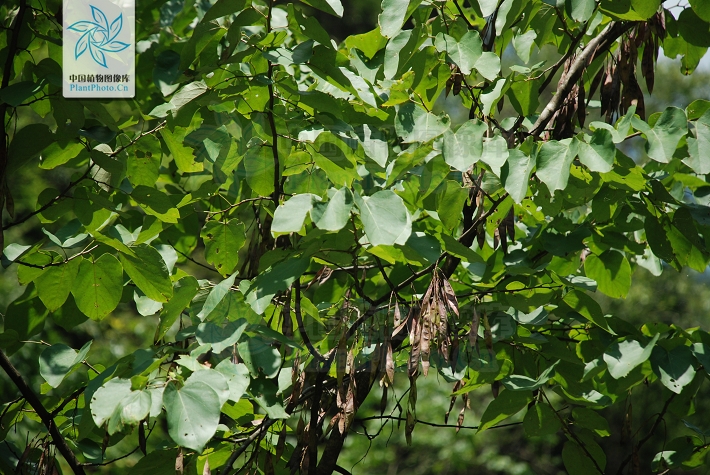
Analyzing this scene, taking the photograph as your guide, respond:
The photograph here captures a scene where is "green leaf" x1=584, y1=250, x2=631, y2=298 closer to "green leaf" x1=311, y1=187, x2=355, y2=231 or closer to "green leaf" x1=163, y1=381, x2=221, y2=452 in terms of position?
"green leaf" x1=311, y1=187, x2=355, y2=231

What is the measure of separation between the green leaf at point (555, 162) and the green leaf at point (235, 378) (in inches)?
22.0

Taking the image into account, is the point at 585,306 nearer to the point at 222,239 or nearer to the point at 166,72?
the point at 222,239

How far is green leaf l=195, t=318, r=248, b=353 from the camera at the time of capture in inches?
38.6

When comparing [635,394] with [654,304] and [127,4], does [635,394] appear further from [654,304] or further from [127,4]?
[127,4]

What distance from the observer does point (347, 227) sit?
1.12 meters

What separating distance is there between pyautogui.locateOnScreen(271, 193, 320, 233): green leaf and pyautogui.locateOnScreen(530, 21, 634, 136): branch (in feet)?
2.00

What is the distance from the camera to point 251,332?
1.08 m

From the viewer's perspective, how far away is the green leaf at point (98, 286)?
120cm

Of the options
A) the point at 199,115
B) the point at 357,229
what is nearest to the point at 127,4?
the point at 199,115

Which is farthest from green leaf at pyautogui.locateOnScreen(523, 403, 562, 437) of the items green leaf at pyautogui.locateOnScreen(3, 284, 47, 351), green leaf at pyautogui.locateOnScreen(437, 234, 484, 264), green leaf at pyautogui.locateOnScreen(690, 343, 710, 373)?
green leaf at pyautogui.locateOnScreen(3, 284, 47, 351)

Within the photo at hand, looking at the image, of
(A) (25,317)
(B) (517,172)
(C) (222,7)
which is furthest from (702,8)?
(A) (25,317)

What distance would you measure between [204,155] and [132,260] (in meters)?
0.25

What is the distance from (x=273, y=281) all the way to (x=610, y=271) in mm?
831

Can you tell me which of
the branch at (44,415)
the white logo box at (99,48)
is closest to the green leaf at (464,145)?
the white logo box at (99,48)
